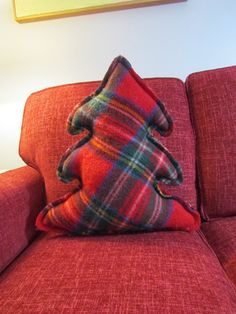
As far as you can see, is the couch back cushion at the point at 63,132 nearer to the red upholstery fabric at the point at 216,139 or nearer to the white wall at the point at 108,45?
the red upholstery fabric at the point at 216,139

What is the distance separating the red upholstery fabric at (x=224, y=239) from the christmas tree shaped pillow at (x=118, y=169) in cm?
6

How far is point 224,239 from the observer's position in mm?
780

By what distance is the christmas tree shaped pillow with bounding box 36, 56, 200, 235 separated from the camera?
29.6 inches

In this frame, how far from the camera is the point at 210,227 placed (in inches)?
34.9

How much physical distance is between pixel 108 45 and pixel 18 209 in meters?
0.84

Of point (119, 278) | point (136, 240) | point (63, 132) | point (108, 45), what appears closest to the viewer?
point (119, 278)

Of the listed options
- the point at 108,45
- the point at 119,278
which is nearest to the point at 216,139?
the point at 119,278

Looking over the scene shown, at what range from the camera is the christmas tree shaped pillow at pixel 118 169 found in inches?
29.6

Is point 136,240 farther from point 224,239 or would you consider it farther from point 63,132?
point 63,132

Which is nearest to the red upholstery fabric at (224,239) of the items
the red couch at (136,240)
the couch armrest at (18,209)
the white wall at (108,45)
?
the red couch at (136,240)

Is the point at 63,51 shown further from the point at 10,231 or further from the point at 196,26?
the point at 10,231

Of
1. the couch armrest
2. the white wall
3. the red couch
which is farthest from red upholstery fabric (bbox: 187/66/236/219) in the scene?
the couch armrest

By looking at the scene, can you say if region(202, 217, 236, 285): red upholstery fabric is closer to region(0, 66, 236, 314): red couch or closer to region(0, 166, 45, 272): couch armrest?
region(0, 66, 236, 314): red couch

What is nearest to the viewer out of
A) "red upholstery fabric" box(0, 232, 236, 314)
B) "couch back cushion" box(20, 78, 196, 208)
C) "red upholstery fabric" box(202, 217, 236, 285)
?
"red upholstery fabric" box(0, 232, 236, 314)
